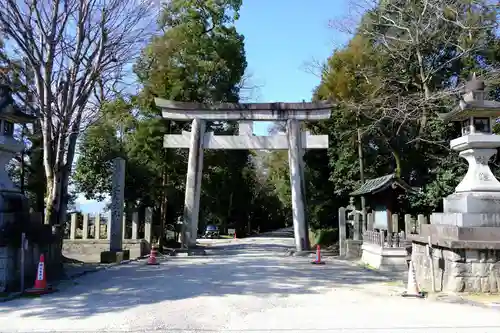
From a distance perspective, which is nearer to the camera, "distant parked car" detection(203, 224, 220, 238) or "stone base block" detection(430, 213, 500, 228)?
"stone base block" detection(430, 213, 500, 228)

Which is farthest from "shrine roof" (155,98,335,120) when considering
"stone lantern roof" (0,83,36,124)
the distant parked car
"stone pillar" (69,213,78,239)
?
the distant parked car

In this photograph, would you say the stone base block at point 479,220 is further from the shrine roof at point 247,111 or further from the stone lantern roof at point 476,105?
the shrine roof at point 247,111

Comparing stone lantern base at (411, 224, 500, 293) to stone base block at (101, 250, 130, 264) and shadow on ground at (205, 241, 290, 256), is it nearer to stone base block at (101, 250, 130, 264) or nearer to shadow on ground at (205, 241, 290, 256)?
stone base block at (101, 250, 130, 264)

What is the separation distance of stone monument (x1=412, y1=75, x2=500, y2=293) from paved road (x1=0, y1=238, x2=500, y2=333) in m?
1.21

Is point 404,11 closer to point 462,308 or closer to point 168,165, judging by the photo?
point 168,165

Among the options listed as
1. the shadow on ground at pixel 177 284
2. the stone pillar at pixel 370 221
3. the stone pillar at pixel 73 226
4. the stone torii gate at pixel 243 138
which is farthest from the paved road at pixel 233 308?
the stone pillar at pixel 73 226

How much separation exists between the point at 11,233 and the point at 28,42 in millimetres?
7026

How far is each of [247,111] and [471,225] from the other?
12848 mm

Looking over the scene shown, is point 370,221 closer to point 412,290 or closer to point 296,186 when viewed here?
point 296,186

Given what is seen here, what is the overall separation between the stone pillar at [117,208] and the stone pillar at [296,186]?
24.0 ft

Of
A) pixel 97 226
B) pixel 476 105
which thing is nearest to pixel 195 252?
pixel 97 226

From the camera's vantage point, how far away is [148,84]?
23562mm

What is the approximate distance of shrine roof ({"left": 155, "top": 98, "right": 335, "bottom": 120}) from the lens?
66.8 feet

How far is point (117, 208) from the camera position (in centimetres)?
1864
